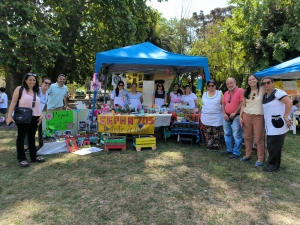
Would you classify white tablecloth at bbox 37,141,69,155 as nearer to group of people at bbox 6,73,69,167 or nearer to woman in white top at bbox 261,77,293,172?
group of people at bbox 6,73,69,167

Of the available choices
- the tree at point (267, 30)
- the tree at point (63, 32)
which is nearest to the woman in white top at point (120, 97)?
the tree at point (63, 32)

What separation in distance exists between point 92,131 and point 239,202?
3.51 meters

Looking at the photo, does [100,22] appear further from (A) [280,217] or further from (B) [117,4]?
(A) [280,217]

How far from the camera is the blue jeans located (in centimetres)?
409

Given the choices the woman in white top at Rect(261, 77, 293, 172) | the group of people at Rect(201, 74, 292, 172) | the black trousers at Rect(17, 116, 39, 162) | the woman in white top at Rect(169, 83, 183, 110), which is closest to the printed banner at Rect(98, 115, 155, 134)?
the woman in white top at Rect(169, 83, 183, 110)

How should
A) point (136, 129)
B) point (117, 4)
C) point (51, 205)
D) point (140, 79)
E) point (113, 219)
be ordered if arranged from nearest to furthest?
point (113, 219)
point (51, 205)
point (136, 129)
point (140, 79)
point (117, 4)

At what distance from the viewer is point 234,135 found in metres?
4.14

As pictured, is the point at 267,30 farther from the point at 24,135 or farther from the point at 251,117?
the point at 24,135

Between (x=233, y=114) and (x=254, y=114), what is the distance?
0.44 meters

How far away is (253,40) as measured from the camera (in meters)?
12.2

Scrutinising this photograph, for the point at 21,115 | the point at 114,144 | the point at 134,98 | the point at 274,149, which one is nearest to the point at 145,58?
the point at 134,98

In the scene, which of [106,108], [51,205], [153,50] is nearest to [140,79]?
[153,50]

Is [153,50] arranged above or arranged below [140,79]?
above

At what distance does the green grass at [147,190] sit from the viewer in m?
2.33
